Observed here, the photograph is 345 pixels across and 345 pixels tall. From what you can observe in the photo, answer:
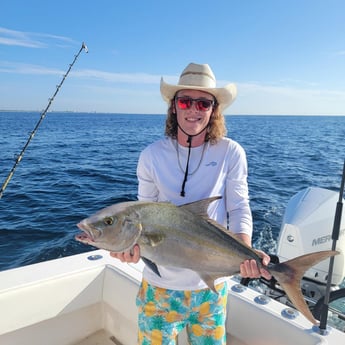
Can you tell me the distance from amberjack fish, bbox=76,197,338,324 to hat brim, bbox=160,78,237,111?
856 mm

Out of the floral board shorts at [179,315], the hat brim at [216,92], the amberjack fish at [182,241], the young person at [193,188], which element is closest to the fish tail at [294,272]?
the amberjack fish at [182,241]

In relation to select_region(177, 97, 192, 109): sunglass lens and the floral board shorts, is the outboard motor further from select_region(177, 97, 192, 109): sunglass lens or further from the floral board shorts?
select_region(177, 97, 192, 109): sunglass lens

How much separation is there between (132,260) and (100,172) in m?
14.9

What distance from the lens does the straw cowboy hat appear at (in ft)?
7.98

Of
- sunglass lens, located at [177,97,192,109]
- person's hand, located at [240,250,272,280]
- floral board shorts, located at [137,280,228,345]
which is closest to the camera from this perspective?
person's hand, located at [240,250,272,280]

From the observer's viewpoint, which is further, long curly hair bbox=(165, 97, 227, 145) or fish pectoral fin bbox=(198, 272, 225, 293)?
long curly hair bbox=(165, 97, 227, 145)

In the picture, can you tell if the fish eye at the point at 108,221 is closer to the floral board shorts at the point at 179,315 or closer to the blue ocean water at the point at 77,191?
the floral board shorts at the point at 179,315

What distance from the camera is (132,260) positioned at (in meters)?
1.97

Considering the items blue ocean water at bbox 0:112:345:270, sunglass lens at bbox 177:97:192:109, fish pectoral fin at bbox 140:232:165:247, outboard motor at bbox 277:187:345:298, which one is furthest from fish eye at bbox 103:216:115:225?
blue ocean water at bbox 0:112:345:270

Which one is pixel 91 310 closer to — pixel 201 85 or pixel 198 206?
pixel 198 206

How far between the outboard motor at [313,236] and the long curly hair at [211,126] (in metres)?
2.46

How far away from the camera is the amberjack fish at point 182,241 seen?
191 centimetres

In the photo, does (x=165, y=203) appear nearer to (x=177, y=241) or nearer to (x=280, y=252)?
(x=177, y=241)

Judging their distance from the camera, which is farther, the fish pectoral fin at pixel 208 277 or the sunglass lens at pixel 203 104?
the sunglass lens at pixel 203 104
